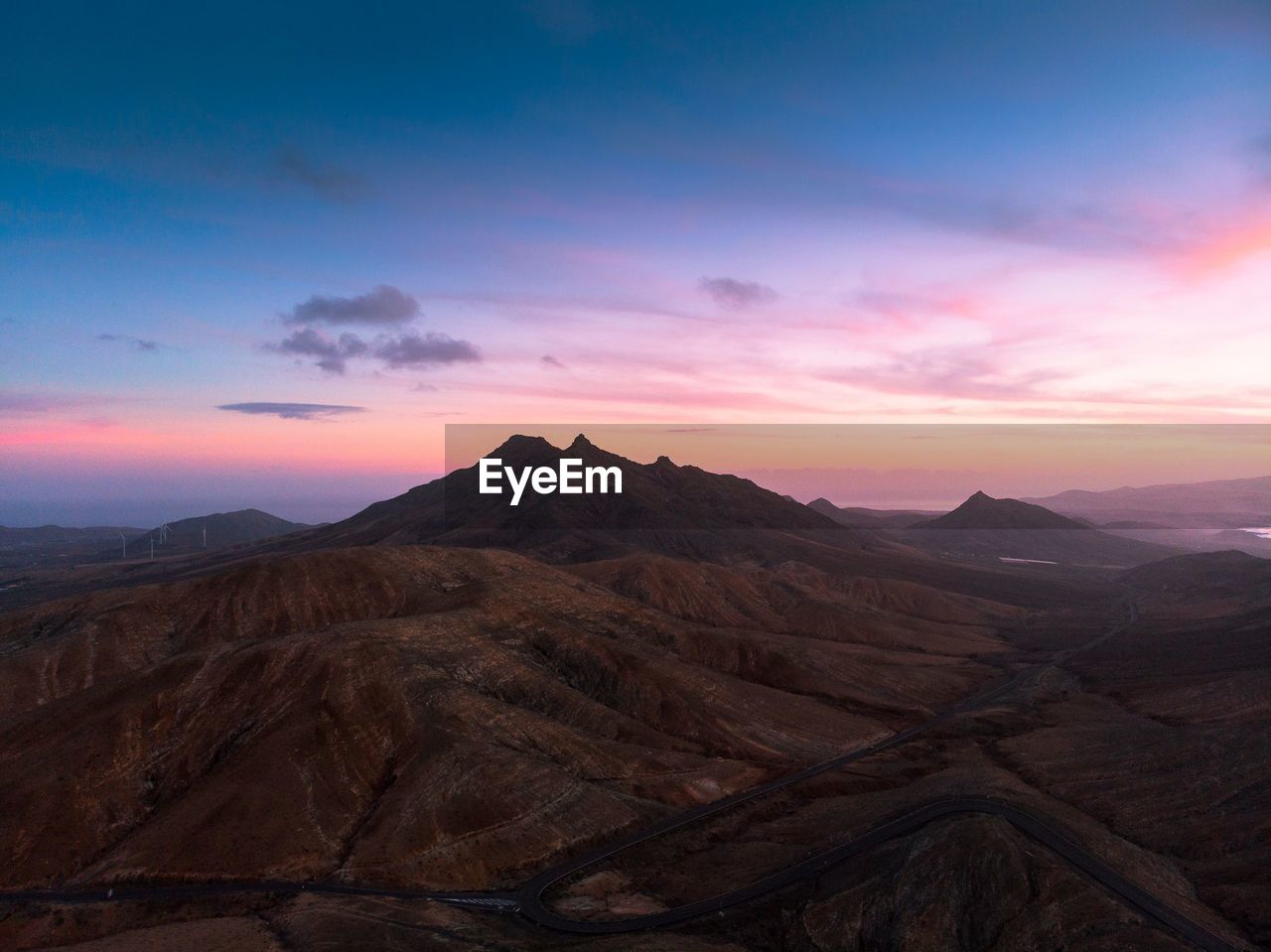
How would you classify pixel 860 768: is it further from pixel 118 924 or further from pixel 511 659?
pixel 118 924

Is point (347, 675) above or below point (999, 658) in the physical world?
above

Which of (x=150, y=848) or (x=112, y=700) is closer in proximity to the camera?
(x=150, y=848)

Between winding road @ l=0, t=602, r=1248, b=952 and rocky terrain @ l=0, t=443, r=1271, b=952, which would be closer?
winding road @ l=0, t=602, r=1248, b=952

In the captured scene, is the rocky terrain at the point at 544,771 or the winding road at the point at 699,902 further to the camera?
the rocky terrain at the point at 544,771

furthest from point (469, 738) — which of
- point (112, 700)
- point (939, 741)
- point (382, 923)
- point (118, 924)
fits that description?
point (939, 741)

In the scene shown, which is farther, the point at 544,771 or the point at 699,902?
the point at 544,771

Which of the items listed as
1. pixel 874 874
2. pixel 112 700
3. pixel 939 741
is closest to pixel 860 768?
pixel 939 741

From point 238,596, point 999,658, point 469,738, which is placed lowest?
point 999,658

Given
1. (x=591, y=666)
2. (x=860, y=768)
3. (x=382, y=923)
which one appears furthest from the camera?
(x=591, y=666)

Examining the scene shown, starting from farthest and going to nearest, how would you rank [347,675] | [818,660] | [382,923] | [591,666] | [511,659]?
[818,660], [591,666], [511,659], [347,675], [382,923]

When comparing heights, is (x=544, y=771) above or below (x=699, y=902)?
above
